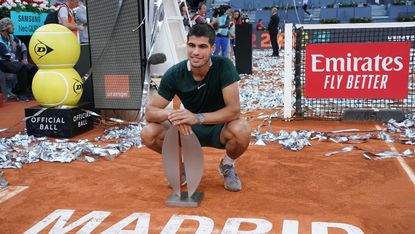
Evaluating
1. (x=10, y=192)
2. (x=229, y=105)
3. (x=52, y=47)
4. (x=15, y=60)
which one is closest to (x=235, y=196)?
(x=229, y=105)

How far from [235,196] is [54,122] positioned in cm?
345

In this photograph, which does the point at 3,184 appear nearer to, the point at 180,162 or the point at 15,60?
the point at 180,162

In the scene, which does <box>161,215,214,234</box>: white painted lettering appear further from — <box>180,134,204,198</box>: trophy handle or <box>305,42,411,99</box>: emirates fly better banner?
<box>305,42,411,99</box>: emirates fly better banner

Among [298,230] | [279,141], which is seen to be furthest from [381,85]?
[298,230]

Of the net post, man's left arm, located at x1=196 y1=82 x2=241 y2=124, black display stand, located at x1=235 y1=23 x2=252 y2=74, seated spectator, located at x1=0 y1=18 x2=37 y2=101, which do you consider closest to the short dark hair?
man's left arm, located at x1=196 y1=82 x2=241 y2=124

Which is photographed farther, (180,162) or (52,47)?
(52,47)

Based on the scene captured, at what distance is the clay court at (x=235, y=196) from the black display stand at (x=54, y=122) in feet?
4.10

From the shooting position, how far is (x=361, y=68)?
6.66 m

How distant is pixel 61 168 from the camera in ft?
16.0

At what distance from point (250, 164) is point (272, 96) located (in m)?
4.60

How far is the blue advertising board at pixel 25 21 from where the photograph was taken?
10.7 metres

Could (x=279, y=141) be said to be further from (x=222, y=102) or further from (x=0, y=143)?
(x=0, y=143)

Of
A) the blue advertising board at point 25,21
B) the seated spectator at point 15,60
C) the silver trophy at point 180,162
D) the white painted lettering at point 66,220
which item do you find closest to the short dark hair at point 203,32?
the silver trophy at point 180,162

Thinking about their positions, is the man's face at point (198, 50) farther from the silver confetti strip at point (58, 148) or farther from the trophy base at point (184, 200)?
the silver confetti strip at point (58, 148)
